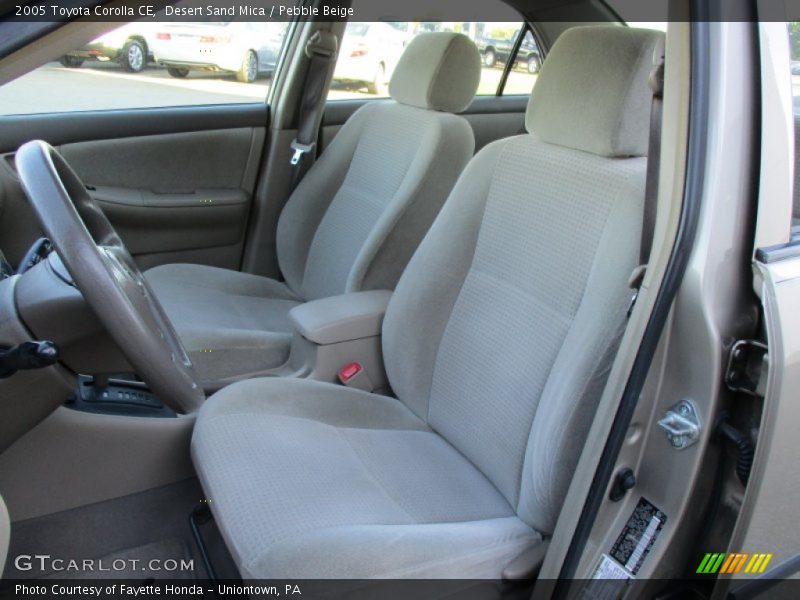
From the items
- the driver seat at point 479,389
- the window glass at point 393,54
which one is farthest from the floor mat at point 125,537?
the window glass at point 393,54

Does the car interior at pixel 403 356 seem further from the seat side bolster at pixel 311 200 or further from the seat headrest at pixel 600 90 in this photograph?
the seat side bolster at pixel 311 200

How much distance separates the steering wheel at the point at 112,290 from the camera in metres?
1.21

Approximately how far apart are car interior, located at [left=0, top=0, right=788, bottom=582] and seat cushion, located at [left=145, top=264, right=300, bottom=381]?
0.01 metres

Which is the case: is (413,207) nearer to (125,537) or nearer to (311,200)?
(311,200)

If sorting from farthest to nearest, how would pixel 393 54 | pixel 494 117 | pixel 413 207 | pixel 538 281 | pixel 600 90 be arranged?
pixel 494 117, pixel 393 54, pixel 413 207, pixel 538 281, pixel 600 90

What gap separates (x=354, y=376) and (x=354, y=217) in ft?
2.13

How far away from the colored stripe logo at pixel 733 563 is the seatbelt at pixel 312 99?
203cm

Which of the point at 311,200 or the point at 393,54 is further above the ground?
the point at 393,54

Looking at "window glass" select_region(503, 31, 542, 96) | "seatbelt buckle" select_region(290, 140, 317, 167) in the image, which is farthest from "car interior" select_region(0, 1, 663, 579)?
"window glass" select_region(503, 31, 542, 96)

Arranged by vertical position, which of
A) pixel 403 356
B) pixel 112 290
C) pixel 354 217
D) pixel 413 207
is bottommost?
pixel 403 356

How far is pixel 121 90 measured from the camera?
9.11ft

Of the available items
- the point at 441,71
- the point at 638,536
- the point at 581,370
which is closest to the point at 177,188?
the point at 441,71

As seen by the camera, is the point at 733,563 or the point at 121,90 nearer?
the point at 733,563

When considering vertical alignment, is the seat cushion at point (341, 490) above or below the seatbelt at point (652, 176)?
below
